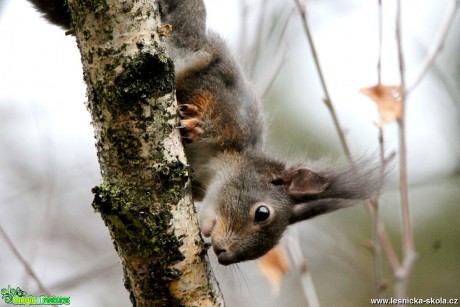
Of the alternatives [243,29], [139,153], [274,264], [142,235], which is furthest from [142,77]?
[274,264]

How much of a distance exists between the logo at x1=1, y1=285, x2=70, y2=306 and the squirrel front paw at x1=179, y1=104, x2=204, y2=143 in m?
1.12

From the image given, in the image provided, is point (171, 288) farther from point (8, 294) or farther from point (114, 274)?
point (114, 274)

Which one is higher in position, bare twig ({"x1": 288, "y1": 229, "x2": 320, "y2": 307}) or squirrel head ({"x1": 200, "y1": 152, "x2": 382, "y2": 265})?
squirrel head ({"x1": 200, "y1": 152, "x2": 382, "y2": 265})

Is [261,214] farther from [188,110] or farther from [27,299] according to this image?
[27,299]

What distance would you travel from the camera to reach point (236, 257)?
3703 millimetres

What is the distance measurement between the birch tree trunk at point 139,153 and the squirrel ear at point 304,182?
1536 mm

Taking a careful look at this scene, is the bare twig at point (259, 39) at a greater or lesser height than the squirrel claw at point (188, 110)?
greater

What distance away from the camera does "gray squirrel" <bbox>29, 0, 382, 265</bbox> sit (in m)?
3.80

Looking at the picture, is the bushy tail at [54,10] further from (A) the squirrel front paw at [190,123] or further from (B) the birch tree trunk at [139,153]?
(B) the birch tree trunk at [139,153]

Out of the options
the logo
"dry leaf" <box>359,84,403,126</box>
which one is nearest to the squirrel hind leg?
"dry leaf" <box>359,84,403,126</box>

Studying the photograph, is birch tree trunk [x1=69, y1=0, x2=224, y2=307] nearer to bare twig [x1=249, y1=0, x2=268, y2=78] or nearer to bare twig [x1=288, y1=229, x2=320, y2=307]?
bare twig [x1=288, y1=229, x2=320, y2=307]

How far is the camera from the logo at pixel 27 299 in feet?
11.0

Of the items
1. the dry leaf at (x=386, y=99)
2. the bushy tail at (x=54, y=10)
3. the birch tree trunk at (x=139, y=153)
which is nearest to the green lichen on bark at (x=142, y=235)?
the birch tree trunk at (x=139, y=153)

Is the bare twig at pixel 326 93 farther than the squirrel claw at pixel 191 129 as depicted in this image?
No
